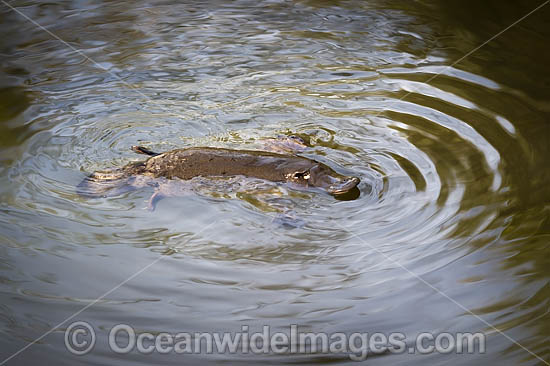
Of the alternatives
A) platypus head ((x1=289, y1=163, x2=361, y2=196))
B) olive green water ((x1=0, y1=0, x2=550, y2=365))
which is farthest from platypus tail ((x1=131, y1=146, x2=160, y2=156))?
platypus head ((x1=289, y1=163, x2=361, y2=196))

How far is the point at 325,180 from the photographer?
10.4 ft

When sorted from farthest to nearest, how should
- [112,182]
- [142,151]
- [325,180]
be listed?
[142,151]
[112,182]
[325,180]

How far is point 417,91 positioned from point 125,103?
86.1 inches

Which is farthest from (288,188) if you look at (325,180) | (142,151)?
(142,151)

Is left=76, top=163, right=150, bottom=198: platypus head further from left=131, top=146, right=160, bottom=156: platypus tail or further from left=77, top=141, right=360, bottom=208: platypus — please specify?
left=131, top=146, right=160, bottom=156: platypus tail

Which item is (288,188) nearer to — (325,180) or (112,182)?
(325,180)

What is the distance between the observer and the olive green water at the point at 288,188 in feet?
7.75

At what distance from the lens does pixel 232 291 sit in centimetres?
248

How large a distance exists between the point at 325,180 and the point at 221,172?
0.58 metres

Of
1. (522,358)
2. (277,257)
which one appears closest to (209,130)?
(277,257)

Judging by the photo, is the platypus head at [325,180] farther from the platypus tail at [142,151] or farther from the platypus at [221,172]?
the platypus tail at [142,151]

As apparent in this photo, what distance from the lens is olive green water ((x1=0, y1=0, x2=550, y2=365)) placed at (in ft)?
7.75

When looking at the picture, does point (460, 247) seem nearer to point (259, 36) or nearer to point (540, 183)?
point (540, 183)

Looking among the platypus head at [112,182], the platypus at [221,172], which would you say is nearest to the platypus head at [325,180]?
the platypus at [221,172]
